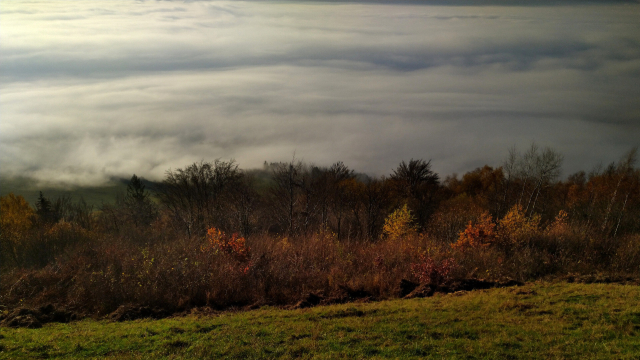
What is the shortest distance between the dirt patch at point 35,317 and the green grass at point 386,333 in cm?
63

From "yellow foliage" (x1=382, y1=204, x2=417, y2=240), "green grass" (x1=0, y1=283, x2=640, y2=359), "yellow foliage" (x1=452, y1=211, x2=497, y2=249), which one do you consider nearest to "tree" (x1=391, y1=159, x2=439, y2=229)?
"yellow foliage" (x1=382, y1=204, x2=417, y2=240)

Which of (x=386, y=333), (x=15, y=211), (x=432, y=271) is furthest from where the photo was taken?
(x=15, y=211)

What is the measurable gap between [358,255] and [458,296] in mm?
7582

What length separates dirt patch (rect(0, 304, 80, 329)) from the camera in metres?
15.7

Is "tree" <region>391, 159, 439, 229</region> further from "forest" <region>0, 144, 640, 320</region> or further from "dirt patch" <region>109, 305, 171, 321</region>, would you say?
"dirt patch" <region>109, 305, 171, 321</region>

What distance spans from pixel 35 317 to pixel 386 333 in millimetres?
12898

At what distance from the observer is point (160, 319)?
1659 centimetres

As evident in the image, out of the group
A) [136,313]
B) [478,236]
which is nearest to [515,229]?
[478,236]

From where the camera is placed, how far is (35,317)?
1622 cm

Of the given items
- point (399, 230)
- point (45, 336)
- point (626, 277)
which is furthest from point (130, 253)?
point (626, 277)

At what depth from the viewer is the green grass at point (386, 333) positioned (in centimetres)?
1114

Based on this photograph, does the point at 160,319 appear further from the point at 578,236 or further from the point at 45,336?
the point at 578,236

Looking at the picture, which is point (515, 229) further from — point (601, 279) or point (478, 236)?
point (601, 279)

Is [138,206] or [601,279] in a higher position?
[601,279]
